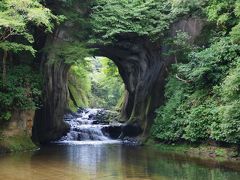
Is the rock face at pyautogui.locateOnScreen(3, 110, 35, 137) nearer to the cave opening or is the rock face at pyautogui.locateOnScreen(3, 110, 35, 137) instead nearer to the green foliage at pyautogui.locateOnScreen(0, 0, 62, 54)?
the green foliage at pyautogui.locateOnScreen(0, 0, 62, 54)

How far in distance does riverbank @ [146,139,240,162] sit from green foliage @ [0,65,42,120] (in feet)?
22.1

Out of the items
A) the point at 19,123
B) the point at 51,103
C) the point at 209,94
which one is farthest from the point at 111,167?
the point at 51,103

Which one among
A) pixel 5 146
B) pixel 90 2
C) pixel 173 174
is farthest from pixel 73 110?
pixel 173 174

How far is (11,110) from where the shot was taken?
55.4 ft

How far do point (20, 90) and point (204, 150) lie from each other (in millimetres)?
8749

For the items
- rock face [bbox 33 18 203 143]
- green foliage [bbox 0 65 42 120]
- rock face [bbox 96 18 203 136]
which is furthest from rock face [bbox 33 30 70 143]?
rock face [bbox 96 18 203 136]

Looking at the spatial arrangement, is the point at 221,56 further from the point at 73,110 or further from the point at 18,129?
the point at 73,110

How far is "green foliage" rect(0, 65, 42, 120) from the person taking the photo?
16.5 meters

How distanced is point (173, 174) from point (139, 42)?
44.4ft

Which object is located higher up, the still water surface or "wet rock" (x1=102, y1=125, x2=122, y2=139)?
"wet rock" (x1=102, y1=125, x2=122, y2=139)

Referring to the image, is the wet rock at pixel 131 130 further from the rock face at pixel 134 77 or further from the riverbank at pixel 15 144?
the riverbank at pixel 15 144

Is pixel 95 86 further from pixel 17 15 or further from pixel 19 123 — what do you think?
pixel 17 15

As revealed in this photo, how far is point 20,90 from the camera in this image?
56.4ft

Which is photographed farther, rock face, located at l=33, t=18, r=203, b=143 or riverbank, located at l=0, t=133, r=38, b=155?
rock face, located at l=33, t=18, r=203, b=143
